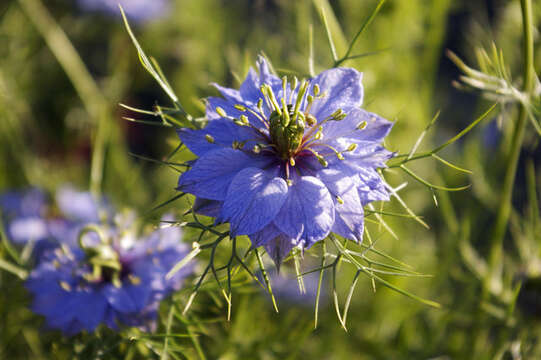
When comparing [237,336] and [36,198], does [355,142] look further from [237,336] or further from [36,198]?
[36,198]

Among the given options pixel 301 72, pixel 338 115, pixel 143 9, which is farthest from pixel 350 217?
pixel 143 9

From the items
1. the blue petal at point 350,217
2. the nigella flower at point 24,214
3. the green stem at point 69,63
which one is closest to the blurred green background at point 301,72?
the green stem at point 69,63

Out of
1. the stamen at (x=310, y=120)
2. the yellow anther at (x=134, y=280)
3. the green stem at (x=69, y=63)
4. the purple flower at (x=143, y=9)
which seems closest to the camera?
the stamen at (x=310, y=120)

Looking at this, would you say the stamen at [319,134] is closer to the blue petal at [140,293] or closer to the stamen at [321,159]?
the stamen at [321,159]

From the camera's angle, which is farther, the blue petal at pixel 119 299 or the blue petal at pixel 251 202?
the blue petal at pixel 119 299

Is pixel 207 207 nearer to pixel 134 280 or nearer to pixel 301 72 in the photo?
pixel 134 280

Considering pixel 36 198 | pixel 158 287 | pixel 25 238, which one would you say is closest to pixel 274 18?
pixel 36 198
